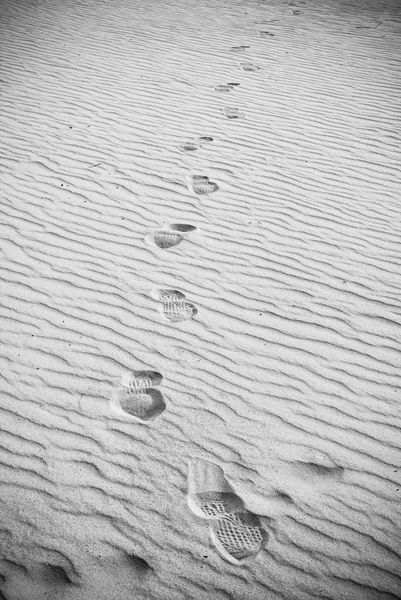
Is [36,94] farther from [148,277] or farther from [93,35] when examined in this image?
[148,277]

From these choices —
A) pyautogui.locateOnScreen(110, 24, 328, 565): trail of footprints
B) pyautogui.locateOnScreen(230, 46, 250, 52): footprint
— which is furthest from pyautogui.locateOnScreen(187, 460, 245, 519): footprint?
pyautogui.locateOnScreen(230, 46, 250, 52): footprint

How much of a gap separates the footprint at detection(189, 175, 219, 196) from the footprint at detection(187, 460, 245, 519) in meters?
2.80

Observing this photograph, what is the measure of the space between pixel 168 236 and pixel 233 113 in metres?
2.91

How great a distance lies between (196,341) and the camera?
3070mm

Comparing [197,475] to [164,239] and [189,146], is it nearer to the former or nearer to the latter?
[164,239]

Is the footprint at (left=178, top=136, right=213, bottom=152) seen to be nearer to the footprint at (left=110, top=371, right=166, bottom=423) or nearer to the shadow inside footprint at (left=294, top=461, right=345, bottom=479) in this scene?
the footprint at (left=110, top=371, right=166, bottom=423)

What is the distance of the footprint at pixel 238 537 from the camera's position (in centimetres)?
204

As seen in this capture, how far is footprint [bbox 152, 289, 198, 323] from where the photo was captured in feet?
10.7

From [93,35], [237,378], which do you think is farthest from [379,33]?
[237,378]

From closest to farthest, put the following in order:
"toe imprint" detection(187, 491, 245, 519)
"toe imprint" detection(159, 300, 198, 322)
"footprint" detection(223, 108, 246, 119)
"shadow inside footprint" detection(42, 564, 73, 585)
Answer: "shadow inside footprint" detection(42, 564, 73, 585), "toe imprint" detection(187, 491, 245, 519), "toe imprint" detection(159, 300, 198, 322), "footprint" detection(223, 108, 246, 119)

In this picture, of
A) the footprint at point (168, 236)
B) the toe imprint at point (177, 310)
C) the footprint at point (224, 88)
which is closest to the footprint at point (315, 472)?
the toe imprint at point (177, 310)

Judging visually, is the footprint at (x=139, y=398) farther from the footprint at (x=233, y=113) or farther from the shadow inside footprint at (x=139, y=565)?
the footprint at (x=233, y=113)

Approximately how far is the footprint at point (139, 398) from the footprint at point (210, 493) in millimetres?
388

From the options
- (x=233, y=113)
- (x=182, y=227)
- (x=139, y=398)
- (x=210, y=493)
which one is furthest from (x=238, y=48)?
(x=210, y=493)
